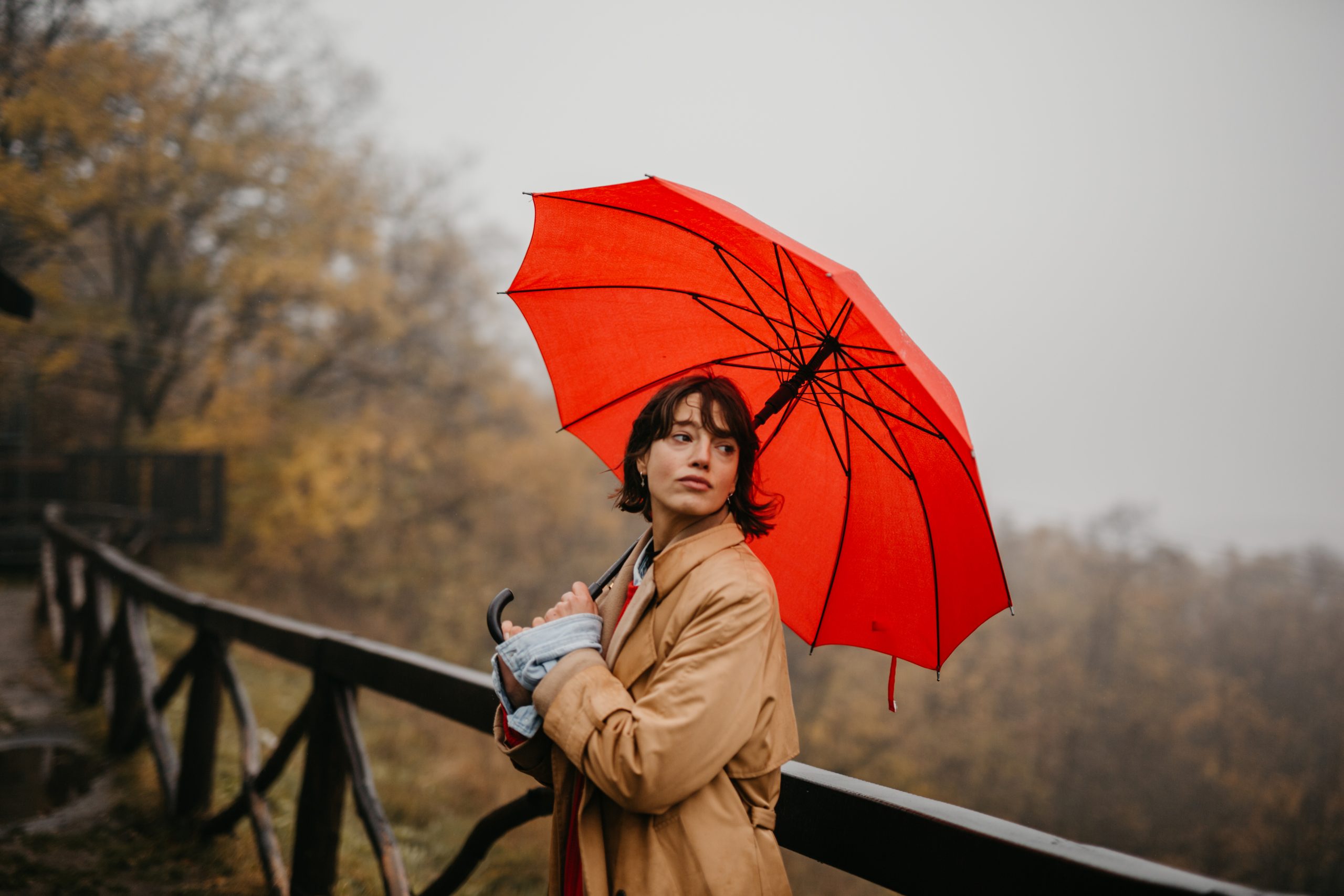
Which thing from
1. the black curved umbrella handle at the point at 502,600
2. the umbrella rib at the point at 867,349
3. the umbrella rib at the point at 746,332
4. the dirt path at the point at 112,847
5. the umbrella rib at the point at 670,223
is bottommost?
the dirt path at the point at 112,847

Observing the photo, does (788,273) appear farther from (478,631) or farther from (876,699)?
(876,699)

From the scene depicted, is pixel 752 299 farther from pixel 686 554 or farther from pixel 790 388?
pixel 686 554

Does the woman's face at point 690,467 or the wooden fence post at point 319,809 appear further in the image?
the wooden fence post at point 319,809

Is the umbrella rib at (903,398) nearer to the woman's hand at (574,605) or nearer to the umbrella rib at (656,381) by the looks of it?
the umbrella rib at (656,381)

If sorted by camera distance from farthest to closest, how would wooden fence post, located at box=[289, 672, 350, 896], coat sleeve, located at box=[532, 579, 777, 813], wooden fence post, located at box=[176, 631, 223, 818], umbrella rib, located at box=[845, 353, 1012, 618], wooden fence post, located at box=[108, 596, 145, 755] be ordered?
wooden fence post, located at box=[108, 596, 145, 755], wooden fence post, located at box=[176, 631, 223, 818], wooden fence post, located at box=[289, 672, 350, 896], umbrella rib, located at box=[845, 353, 1012, 618], coat sleeve, located at box=[532, 579, 777, 813]

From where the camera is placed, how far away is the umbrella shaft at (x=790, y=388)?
5.51 ft

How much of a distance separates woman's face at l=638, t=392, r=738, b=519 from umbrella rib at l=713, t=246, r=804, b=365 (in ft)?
1.36

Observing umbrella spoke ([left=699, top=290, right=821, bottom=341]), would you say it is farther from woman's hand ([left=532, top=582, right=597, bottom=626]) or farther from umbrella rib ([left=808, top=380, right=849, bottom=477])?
woman's hand ([left=532, top=582, right=597, bottom=626])

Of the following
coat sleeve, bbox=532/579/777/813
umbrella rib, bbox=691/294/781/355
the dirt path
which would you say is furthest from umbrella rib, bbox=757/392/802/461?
the dirt path

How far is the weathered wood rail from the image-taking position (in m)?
1.09

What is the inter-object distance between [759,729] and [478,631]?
66.4 feet

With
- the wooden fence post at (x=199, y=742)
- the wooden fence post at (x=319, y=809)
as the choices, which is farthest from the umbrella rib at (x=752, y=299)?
the wooden fence post at (x=199, y=742)

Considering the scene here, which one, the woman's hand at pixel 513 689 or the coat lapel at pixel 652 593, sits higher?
the coat lapel at pixel 652 593

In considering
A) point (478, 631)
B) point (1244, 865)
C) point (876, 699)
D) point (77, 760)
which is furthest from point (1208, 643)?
point (77, 760)
